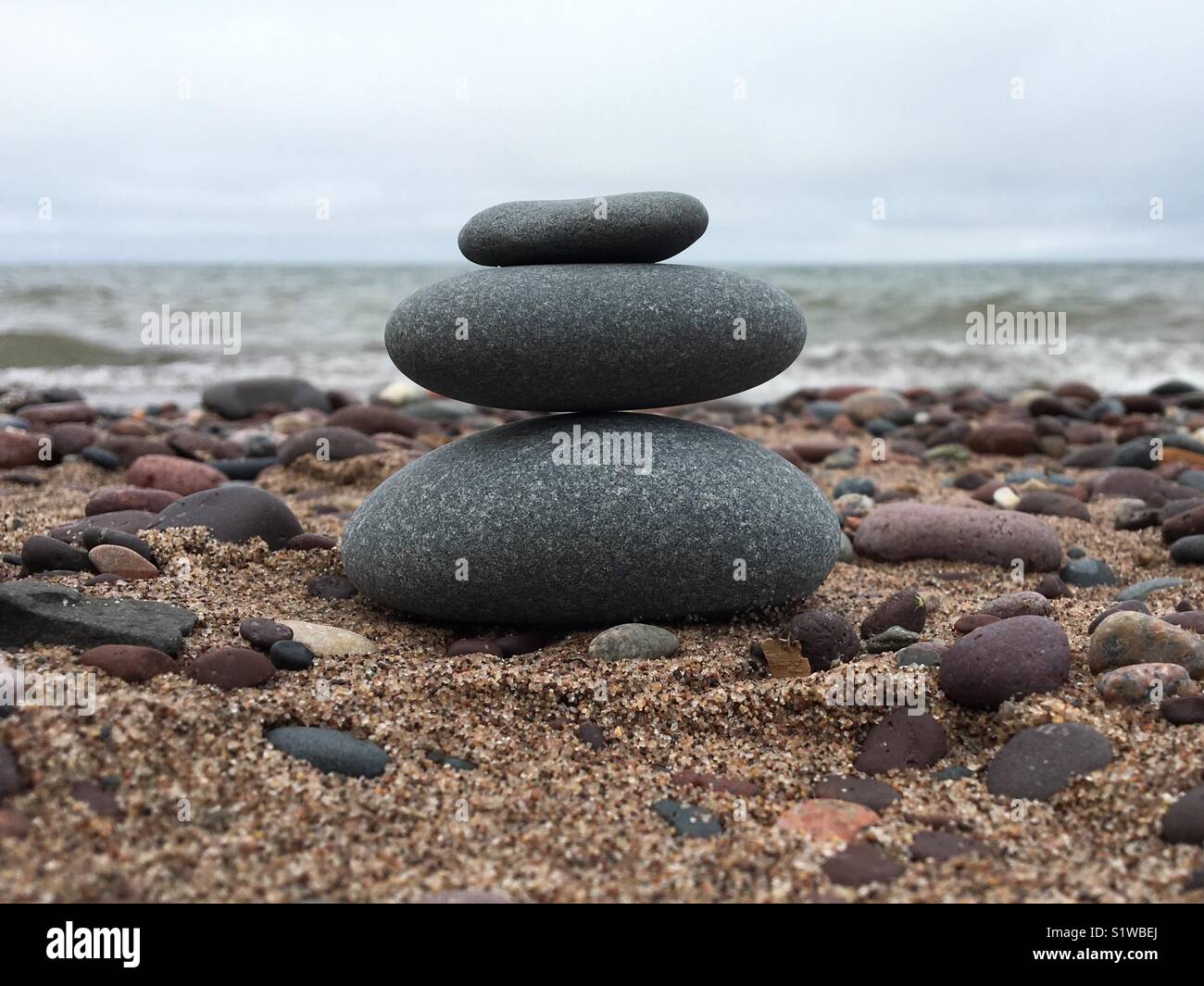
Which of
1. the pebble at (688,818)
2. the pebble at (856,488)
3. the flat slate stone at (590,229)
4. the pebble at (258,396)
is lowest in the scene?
the pebble at (688,818)

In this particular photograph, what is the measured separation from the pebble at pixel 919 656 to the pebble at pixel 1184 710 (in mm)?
723

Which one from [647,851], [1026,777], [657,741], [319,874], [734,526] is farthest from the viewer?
[734,526]

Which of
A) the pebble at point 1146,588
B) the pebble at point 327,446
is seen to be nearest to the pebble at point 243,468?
the pebble at point 327,446

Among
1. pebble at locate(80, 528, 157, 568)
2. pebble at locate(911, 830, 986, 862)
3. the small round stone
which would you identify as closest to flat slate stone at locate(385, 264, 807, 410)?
the small round stone

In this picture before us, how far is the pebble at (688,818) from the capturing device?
9.25 ft

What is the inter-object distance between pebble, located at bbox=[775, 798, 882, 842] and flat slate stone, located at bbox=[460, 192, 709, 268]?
239 cm

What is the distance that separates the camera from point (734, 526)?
4.18 m

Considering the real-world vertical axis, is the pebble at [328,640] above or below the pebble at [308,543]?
below

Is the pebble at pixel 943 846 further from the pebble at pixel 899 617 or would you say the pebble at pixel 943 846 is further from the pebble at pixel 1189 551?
the pebble at pixel 1189 551

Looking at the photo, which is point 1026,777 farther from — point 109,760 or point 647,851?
point 109,760

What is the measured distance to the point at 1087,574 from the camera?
17.0ft

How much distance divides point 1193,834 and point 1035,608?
1.73 metres
